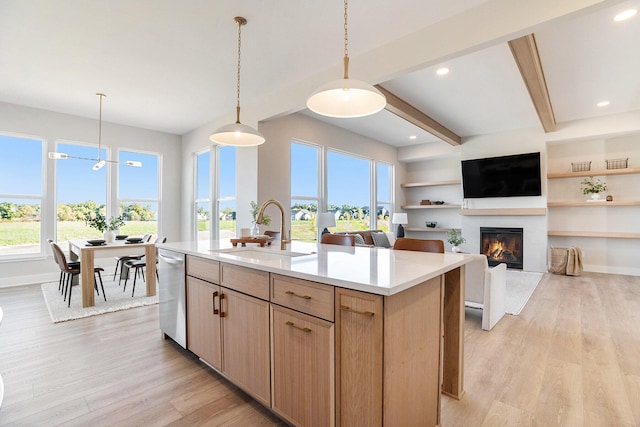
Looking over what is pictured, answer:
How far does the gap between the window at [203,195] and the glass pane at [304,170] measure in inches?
74.0

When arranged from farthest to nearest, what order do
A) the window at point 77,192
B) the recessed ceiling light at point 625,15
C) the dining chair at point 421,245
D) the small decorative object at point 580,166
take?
1. the small decorative object at point 580,166
2. the window at point 77,192
3. the recessed ceiling light at point 625,15
4. the dining chair at point 421,245

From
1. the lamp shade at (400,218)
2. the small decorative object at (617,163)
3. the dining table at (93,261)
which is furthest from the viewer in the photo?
the lamp shade at (400,218)

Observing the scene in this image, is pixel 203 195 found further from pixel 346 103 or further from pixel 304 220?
pixel 346 103

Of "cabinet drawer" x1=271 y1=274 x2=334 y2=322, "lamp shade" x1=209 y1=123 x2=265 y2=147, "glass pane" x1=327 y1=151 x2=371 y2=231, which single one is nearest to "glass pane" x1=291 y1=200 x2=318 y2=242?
"glass pane" x1=327 y1=151 x2=371 y2=231

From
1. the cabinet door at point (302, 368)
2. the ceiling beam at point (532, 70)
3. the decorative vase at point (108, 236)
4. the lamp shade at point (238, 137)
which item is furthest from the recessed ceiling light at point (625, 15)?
the decorative vase at point (108, 236)

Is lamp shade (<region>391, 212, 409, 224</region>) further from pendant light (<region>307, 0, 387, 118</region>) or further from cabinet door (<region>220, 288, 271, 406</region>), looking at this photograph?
cabinet door (<region>220, 288, 271, 406</region>)

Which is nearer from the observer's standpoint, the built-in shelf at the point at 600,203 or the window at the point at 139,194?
the built-in shelf at the point at 600,203

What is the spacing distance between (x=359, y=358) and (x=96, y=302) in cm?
419

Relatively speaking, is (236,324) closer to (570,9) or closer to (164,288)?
(164,288)

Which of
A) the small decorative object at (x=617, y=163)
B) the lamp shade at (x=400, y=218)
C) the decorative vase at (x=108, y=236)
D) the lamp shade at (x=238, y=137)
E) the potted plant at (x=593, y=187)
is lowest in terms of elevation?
the decorative vase at (x=108, y=236)

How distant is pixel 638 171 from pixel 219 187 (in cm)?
772

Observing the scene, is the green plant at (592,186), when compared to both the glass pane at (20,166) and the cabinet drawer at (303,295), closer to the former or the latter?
the cabinet drawer at (303,295)

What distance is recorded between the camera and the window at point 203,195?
6.26 metres

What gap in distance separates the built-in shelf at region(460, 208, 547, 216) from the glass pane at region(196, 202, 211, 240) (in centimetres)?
567
